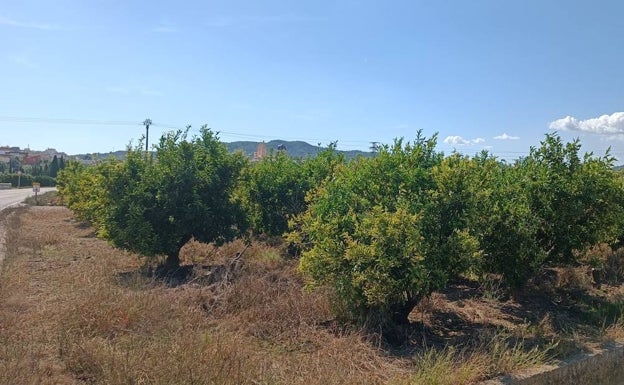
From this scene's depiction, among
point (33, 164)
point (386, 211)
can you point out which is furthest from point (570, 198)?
point (33, 164)

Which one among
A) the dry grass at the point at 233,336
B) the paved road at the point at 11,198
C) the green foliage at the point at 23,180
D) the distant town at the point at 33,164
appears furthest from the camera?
the distant town at the point at 33,164

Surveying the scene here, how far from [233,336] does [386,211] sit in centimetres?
205

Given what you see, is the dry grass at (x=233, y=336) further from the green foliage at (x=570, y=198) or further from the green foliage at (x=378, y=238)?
the green foliage at (x=570, y=198)

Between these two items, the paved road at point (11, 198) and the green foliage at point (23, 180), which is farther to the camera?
the green foliage at point (23, 180)

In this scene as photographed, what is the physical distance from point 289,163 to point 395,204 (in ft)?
23.8

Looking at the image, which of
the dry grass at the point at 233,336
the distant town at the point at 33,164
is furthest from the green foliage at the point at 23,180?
the dry grass at the point at 233,336

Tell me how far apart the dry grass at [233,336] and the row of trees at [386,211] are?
529 millimetres

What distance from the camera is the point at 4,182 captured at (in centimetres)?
7712

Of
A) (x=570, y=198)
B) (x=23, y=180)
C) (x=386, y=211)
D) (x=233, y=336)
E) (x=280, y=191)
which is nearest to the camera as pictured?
(x=233, y=336)

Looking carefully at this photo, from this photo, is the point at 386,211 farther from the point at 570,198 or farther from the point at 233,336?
the point at 570,198

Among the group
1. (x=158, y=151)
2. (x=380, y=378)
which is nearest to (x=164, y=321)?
(x=380, y=378)

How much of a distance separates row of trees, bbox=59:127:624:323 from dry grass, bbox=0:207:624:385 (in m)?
0.53

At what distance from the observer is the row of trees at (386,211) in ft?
17.6

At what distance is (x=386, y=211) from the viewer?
17.9 ft
